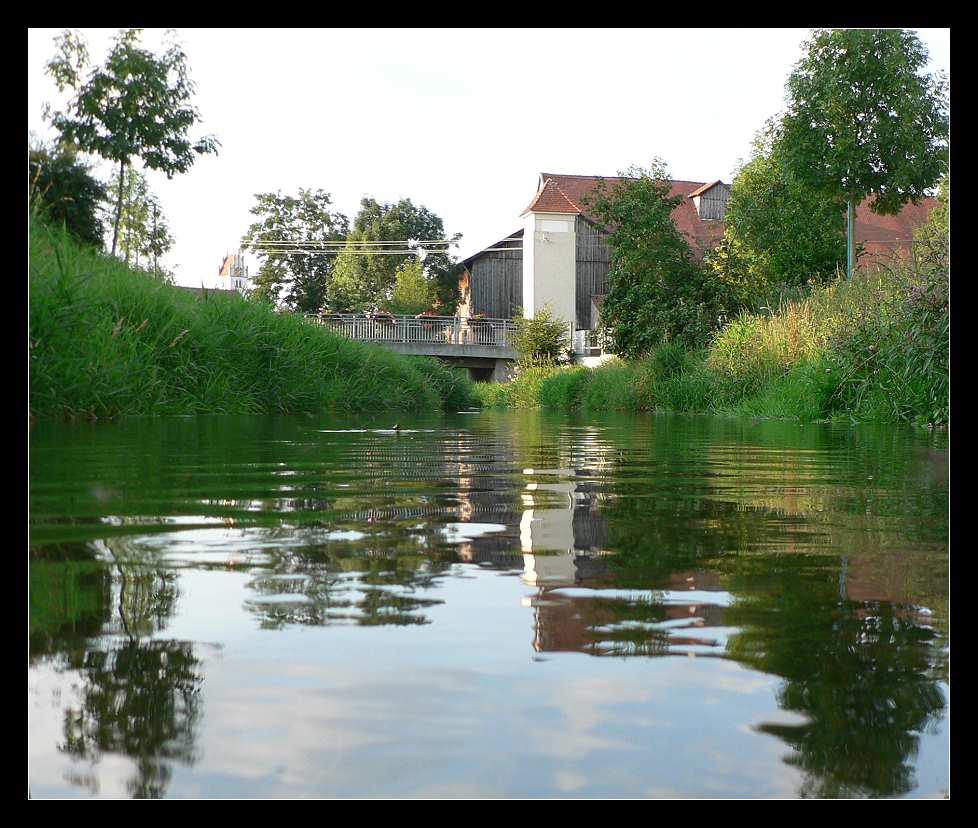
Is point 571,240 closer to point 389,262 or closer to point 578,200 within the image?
point 578,200

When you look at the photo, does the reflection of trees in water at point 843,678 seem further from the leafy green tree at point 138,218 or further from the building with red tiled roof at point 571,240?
the building with red tiled roof at point 571,240

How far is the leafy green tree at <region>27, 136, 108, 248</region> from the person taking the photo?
51.6 ft

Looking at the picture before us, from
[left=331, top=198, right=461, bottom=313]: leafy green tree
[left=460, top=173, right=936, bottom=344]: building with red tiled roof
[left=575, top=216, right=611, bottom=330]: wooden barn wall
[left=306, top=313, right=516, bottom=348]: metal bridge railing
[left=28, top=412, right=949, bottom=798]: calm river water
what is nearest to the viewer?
[left=28, top=412, right=949, bottom=798]: calm river water

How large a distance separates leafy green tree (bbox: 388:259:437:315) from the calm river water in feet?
181

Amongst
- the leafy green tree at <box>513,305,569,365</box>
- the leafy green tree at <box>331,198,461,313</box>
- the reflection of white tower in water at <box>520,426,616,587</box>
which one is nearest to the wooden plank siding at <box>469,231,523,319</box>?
the leafy green tree at <box>331,198,461,313</box>

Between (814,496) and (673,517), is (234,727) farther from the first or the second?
(814,496)

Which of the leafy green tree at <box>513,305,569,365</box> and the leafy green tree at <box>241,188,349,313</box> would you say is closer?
the leafy green tree at <box>513,305,569,365</box>

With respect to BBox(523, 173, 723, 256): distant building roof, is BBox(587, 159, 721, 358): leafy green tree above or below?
below

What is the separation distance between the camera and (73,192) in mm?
16234

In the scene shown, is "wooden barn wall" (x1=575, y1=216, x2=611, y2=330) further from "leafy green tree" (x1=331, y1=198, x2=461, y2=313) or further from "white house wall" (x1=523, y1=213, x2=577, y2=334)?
"leafy green tree" (x1=331, y1=198, x2=461, y2=313)

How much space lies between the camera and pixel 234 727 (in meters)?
0.98
